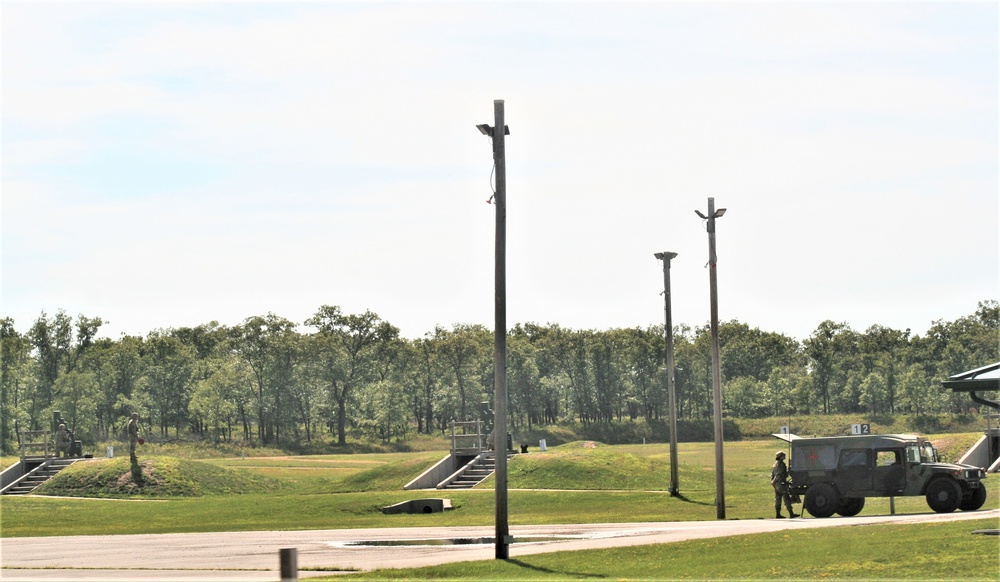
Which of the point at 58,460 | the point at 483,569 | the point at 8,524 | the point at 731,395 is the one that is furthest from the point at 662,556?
the point at 731,395

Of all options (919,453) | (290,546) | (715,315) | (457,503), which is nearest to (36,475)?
(457,503)

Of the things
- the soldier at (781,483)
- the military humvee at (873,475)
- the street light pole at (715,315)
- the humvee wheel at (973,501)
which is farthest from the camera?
the street light pole at (715,315)

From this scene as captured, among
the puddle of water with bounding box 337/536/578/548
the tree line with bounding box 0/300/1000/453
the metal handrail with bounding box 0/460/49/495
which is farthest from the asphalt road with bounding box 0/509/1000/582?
the tree line with bounding box 0/300/1000/453

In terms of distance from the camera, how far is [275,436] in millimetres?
144250

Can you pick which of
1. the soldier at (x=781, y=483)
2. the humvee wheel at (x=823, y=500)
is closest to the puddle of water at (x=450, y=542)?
the soldier at (x=781, y=483)

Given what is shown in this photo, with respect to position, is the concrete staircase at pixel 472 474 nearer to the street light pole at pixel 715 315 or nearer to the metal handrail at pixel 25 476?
the street light pole at pixel 715 315

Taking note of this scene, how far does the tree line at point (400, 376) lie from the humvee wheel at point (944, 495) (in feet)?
350

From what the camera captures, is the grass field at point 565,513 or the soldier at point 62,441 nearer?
the grass field at point 565,513

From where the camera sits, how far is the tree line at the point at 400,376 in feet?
451

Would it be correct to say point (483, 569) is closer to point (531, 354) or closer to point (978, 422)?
point (978, 422)

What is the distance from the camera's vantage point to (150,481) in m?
55.1

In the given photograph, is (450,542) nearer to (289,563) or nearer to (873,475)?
(873,475)

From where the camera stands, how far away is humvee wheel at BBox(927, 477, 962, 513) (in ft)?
102

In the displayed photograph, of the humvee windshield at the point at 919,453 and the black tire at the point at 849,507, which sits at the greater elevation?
the humvee windshield at the point at 919,453
